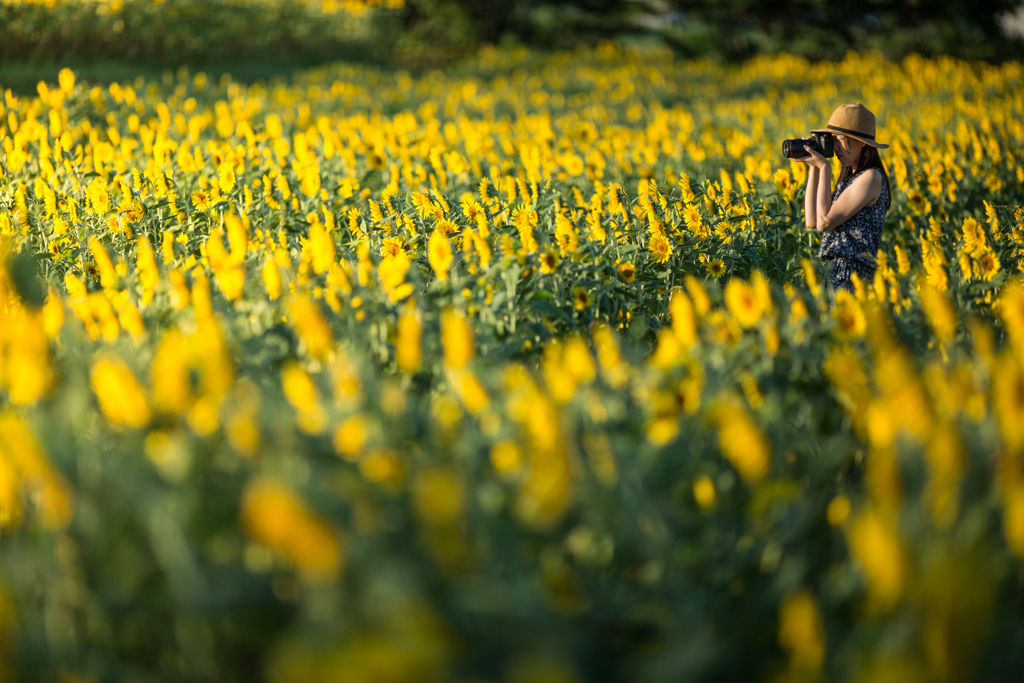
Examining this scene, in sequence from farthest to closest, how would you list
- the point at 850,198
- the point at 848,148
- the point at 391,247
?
the point at 848,148, the point at 850,198, the point at 391,247

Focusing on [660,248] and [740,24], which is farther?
[740,24]

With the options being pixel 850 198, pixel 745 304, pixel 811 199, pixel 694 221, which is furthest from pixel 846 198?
pixel 745 304

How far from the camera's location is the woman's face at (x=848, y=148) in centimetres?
356

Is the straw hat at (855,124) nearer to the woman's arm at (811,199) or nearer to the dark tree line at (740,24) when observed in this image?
the woman's arm at (811,199)

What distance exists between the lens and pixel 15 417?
5.32 feet

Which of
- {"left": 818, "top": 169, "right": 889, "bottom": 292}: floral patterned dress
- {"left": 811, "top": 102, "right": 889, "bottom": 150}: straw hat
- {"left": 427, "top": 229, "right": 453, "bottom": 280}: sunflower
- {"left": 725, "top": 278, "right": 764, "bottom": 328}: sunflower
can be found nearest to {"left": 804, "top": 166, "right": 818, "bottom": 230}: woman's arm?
{"left": 818, "top": 169, "right": 889, "bottom": 292}: floral patterned dress

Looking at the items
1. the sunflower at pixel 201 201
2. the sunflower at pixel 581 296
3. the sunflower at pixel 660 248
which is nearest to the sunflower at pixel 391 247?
the sunflower at pixel 581 296

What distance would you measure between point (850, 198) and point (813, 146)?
0.29m

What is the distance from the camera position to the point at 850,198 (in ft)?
11.3

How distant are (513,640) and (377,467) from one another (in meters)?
0.43

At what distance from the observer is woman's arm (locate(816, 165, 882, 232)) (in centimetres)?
343

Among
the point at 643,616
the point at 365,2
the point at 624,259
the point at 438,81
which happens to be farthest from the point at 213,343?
the point at 365,2

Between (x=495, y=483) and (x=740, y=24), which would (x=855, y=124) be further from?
(x=740, y=24)

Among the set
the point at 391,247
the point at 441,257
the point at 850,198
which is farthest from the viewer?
the point at 850,198
